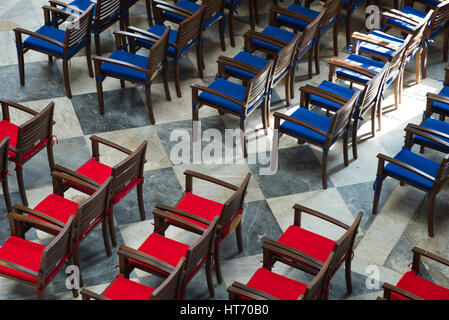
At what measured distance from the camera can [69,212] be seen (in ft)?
17.4

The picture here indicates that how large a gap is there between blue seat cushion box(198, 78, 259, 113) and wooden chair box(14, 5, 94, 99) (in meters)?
1.46

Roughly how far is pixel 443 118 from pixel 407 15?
5.06 ft

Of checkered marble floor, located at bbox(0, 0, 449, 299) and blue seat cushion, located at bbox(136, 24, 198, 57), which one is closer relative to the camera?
checkered marble floor, located at bbox(0, 0, 449, 299)

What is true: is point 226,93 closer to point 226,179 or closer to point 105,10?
point 226,179

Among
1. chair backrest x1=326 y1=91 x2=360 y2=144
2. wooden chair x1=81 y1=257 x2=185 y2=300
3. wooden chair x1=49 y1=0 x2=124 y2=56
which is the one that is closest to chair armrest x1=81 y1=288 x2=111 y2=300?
wooden chair x1=81 y1=257 x2=185 y2=300

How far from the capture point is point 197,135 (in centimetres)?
680

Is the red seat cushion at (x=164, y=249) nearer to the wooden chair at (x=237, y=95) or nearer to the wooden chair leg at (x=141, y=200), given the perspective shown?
the wooden chair leg at (x=141, y=200)

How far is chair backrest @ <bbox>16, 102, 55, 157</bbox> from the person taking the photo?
217 inches

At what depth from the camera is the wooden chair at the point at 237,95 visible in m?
6.32

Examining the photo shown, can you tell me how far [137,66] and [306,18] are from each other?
6.93ft

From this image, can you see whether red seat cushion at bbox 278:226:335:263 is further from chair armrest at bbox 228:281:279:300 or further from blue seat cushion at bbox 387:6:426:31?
blue seat cushion at bbox 387:6:426:31

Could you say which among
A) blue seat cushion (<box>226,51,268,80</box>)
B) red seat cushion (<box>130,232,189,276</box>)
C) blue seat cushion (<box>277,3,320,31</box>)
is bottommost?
red seat cushion (<box>130,232,189,276</box>)

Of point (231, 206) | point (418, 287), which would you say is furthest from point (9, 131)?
point (418, 287)

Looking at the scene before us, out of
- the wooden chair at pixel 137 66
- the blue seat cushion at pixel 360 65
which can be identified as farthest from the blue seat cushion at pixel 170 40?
the blue seat cushion at pixel 360 65
